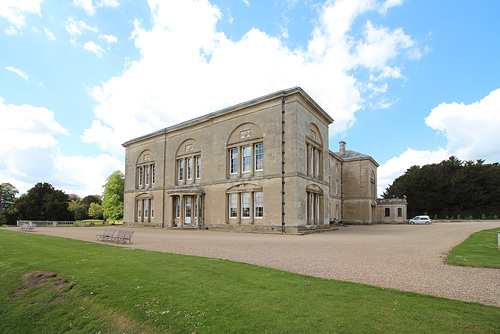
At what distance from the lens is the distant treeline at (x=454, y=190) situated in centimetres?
5544

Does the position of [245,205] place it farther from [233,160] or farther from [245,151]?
[245,151]

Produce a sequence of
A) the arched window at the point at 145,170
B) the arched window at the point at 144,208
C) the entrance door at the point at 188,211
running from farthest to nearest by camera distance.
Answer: the arched window at the point at 145,170 < the arched window at the point at 144,208 < the entrance door at the point at 188,211

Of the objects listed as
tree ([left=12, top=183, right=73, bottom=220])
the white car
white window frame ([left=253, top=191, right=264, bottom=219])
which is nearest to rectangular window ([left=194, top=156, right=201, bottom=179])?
white window frame ([left=253, top=191, right=264, bottom=219])

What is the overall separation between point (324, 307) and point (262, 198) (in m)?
20.4

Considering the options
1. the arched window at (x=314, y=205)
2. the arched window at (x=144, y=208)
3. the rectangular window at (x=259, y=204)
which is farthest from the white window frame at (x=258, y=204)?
the arched window at (x=144, y=208)

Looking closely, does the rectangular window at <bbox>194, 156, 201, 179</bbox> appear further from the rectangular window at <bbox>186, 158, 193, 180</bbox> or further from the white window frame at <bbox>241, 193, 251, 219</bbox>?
the white window frame at <bbox>241, 193, 251, 219</bbox>

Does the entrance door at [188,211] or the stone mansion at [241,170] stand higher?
the stone mansion at [241,170]

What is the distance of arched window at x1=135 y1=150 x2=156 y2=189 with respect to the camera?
3750 cm

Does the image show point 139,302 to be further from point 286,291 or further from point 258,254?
point 258,254

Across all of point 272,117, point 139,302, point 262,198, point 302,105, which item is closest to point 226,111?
point 272,117

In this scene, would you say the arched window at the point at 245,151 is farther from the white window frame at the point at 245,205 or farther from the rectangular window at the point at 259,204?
the rectangular window at the point at 259,204

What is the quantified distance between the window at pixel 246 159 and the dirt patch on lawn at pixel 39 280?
19.8m

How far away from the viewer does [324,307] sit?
5273 millimetres

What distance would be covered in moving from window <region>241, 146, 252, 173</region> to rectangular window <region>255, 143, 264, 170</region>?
0.83 m
